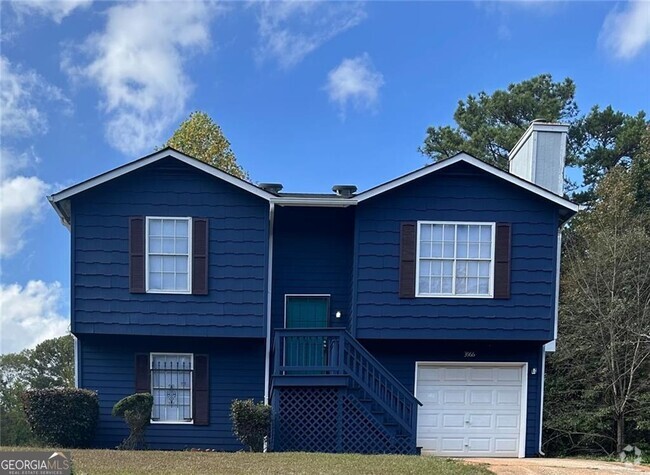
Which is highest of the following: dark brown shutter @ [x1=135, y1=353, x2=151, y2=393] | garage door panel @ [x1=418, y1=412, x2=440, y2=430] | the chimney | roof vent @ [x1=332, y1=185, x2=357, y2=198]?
the chimney

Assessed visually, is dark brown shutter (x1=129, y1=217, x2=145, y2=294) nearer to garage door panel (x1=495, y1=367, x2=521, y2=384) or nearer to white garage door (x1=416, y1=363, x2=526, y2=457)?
white garage door (x1=416, y1=363, x2=526, y2=457)

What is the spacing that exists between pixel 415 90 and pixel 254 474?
14803 millimetres

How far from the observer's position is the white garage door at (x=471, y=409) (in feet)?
35.7

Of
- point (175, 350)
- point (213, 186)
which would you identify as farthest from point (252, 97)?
point (175, 350)

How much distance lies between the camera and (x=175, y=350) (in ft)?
36.0

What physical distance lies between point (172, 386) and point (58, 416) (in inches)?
84.5

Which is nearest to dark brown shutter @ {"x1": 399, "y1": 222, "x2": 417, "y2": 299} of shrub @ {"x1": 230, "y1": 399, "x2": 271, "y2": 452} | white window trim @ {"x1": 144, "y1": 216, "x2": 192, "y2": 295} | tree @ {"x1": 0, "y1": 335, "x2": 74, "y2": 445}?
shrub @ {"x1": 230, "y1": 399, "x2": 271, "y2": 452}

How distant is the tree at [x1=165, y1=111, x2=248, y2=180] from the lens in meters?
20.9

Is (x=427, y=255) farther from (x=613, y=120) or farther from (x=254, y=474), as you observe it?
(x=613, y=120)

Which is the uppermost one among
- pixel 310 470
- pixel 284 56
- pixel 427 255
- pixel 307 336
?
pixel 284 56

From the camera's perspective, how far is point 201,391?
430 inches

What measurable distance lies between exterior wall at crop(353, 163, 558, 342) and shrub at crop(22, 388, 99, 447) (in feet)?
18.3

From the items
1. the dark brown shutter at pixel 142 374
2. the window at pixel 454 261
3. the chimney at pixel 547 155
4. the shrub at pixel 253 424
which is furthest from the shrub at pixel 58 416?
the chimney at pixel 547 155

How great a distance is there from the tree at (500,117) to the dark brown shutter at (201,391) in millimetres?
16294
